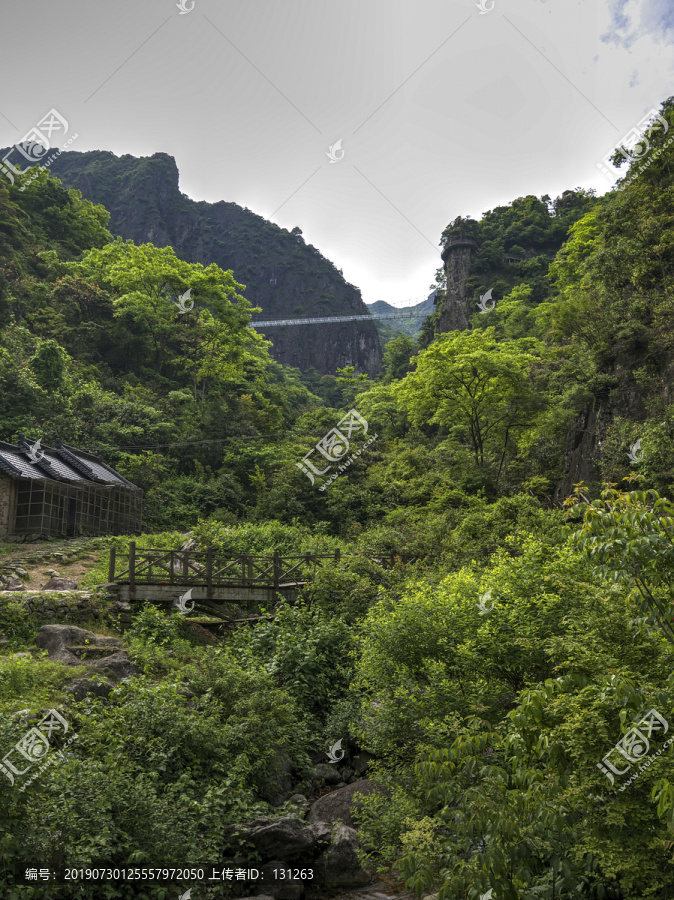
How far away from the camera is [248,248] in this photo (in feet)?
335

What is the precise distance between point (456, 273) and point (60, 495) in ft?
129

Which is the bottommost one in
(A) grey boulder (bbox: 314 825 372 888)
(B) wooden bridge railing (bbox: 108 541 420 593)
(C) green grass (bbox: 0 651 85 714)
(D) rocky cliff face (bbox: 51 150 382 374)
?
(A) grey boulder (bbox: 314 825 372 888)

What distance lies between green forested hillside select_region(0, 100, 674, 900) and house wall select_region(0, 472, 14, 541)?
3652 mm

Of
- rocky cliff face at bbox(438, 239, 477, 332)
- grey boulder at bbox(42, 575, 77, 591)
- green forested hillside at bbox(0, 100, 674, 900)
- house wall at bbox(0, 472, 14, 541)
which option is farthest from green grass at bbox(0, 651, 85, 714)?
rocky cliff face at bbox(438, 239, 477, 332)

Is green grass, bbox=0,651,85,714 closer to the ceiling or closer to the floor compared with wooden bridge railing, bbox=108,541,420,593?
closer to the floor

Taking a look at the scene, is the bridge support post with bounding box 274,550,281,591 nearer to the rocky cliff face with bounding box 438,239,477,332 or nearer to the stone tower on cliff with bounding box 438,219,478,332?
the rocky cliff face with bounding box 438,239,477,332

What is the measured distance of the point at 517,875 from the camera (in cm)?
464

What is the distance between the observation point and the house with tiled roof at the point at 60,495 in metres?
22.5

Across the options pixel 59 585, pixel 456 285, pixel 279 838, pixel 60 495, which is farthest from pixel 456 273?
pixel 279 838

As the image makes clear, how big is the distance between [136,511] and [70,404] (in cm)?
784

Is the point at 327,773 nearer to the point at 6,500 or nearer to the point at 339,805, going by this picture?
the point at 339,805

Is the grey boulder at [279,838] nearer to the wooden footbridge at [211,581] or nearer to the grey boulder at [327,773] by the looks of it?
the grey boulder at [327,773]

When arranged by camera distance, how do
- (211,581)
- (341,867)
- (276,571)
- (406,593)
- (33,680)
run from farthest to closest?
1. (276,571)
2. (211,581)
3. (406,593)
4. (33,680)
5. (341,867)

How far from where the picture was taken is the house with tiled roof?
73.7 feet
